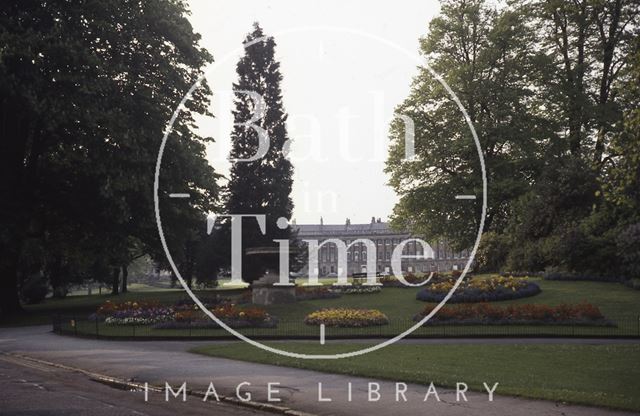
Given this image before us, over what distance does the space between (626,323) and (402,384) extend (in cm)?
1322

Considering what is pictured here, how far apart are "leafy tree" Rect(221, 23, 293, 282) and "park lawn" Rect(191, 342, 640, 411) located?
38.6 m

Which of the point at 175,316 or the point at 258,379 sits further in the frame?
the point at 175,316

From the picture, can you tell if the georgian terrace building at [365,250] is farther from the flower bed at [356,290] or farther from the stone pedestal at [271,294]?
the stone pedestal at [271,294]

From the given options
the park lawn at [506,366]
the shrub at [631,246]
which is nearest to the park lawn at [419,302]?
the shrub at [631,246]

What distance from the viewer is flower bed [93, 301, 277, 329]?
25.9 metres

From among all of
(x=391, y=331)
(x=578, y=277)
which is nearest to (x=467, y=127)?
(x=578, y=277)

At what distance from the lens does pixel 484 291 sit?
30.3 meters

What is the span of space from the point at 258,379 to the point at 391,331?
31.3 feet

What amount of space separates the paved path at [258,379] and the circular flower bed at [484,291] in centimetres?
894

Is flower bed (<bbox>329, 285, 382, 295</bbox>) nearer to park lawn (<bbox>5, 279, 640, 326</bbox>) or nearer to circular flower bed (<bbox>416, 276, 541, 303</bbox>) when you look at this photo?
park lawn (<bbox>5, 279, 640, 326</bbox>)

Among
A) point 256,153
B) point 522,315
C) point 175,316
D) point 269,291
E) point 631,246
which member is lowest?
point 175,316

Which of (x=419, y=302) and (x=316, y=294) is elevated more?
(x=316, y=294)

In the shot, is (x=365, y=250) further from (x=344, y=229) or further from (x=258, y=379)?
(x=258, y=379)
